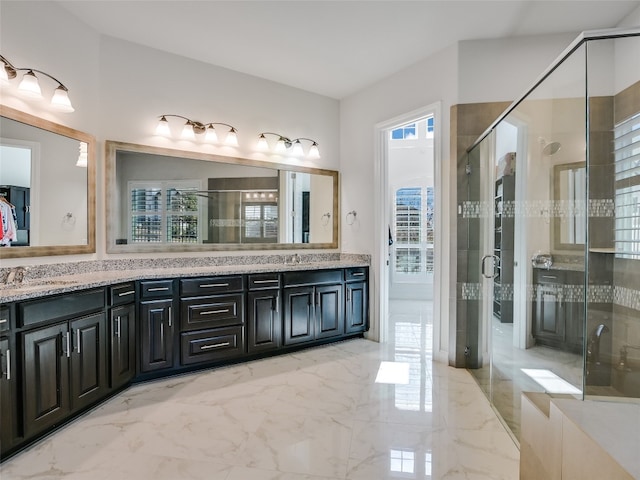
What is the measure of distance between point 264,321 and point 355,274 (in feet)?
3.81

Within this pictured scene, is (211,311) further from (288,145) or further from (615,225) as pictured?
(615,225)

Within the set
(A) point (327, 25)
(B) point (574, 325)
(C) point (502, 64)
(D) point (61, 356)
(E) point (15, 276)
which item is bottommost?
(D) point (61, 356)

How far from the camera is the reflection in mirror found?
2.04m

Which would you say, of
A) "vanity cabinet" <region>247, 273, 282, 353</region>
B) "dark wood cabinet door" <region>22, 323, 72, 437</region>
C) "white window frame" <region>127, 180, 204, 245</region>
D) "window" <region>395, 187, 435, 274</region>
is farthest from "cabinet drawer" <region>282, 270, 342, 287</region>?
"window" <region>395, 187, 435, 274</region>

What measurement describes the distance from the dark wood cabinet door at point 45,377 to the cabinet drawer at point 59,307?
63 millimetres

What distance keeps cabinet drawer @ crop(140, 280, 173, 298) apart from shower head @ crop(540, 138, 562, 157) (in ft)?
9.37

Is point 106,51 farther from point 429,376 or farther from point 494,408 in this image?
point 494,408

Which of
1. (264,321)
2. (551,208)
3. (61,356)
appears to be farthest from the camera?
(264,321)

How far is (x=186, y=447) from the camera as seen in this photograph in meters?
1.98

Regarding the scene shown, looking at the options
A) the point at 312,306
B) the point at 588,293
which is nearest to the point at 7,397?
the point at 312,306

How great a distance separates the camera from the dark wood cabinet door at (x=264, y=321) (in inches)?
130

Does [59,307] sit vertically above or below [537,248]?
below

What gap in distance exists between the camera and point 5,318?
71.7 inches

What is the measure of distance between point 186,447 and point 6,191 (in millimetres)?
2044
